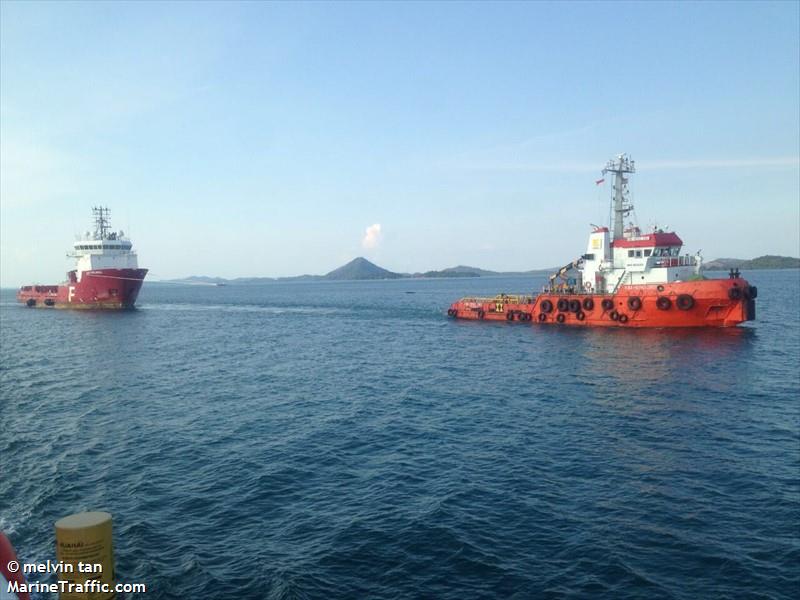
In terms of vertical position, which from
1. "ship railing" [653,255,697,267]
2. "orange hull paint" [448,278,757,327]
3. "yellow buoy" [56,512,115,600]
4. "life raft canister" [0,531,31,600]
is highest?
"ship railing" [653,255,697,267]

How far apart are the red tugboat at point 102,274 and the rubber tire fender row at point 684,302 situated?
77.5 m

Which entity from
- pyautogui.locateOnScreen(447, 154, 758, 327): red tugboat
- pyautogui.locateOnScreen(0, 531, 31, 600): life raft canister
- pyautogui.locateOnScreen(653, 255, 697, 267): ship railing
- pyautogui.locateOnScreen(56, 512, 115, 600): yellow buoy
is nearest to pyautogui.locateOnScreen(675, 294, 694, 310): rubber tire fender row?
pyautogui.locateOnScreen(447, 154, 758, 327): red tugboat

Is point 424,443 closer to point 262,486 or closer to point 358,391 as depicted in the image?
point 262,486

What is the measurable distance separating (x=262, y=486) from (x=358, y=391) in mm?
14422

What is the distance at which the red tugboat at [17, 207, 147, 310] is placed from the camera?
8756 cm

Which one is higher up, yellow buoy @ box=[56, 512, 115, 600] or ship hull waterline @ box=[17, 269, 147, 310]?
ship hull waterline @ box=[17, 269, 147, 310]

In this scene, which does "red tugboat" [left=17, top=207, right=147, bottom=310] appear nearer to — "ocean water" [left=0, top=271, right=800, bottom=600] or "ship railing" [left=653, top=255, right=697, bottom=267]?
"ocean water" [left=0, top=271, right=800, bottom=600]

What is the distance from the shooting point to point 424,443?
2198 centimetres

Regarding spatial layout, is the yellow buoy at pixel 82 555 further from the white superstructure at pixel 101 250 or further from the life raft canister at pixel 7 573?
the white superstructure at pixel 101 250

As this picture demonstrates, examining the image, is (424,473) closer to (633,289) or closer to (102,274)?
(633,289)

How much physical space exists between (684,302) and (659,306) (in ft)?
7.16

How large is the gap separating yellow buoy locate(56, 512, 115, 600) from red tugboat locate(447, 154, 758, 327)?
51.9 metres

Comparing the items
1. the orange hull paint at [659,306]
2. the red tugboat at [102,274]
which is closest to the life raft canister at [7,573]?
the orange hull paint at [659,306]

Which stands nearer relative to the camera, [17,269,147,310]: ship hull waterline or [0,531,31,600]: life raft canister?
[0,531,31,600]: life raft canister
